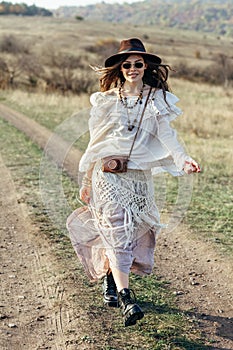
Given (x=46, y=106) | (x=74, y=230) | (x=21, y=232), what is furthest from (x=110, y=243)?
(x=46, y=106)

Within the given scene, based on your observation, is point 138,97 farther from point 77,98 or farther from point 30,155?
point 77,98

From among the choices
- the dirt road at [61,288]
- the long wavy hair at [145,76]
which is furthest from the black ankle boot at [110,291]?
the long wavy hair at [145,76]

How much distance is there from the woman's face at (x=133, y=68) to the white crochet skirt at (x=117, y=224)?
25.1 inches

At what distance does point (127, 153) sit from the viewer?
14.1 feet

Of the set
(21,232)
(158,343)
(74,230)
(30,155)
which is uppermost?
(74,230)

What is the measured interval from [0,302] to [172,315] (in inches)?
50.9

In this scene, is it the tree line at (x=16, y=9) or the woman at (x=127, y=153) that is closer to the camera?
the woman at (x=127, y=153)

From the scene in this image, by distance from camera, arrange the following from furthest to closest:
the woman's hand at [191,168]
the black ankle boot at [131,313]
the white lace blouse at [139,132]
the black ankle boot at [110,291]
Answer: the black ankle boot at [110,291] → the white lace blouse at [139,132] → the woman's hand at [191,168] → the black ankle boot at [131,313]

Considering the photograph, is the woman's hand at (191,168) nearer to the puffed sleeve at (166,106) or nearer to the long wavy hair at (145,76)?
the puffed sleeve at (166,106)

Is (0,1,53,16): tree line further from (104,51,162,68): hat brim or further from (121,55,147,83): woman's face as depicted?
(121,55,147,83): woman's face

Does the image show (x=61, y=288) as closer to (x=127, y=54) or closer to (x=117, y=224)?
(x=117, y=224)

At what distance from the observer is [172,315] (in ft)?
15.2

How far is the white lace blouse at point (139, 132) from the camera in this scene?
4301mm

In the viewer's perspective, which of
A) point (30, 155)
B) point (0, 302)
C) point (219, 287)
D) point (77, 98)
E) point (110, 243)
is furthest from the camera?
point (77, 98)
